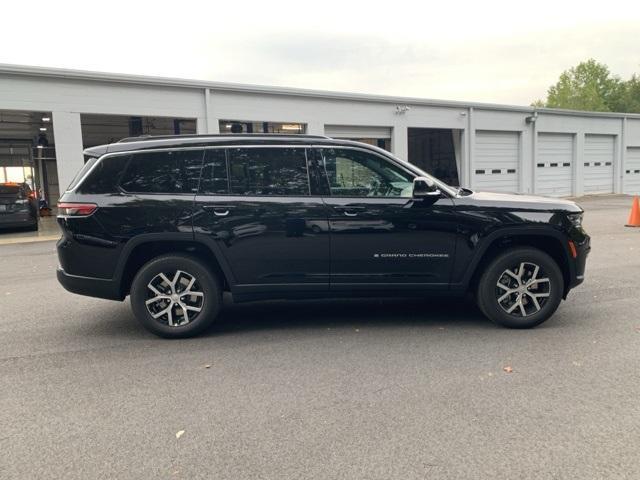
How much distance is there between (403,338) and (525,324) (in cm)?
125

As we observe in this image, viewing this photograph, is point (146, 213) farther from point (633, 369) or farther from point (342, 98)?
point (342, 98)

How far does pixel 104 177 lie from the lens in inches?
195

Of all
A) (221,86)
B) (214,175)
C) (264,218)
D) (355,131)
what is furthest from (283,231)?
(355,131)

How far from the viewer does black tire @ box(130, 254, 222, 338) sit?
16.2 ft

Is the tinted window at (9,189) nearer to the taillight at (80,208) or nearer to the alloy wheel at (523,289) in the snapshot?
the taillight at (80,208)

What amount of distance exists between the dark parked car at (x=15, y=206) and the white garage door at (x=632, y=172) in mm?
30691

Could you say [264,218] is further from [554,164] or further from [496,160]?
[554,164]

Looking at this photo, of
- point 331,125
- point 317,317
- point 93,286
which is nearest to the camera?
point 93,286

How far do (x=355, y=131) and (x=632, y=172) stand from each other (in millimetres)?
19561

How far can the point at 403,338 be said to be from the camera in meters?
4.95

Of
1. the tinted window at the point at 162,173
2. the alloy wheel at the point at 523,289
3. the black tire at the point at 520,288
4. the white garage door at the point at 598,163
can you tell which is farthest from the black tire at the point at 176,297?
the white garage door at the point at 598,163

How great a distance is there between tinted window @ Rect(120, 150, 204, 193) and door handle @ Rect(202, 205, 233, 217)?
23cm

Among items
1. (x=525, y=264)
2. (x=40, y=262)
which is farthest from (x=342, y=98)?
(x=525, y=264)

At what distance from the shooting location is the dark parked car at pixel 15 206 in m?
14.6
